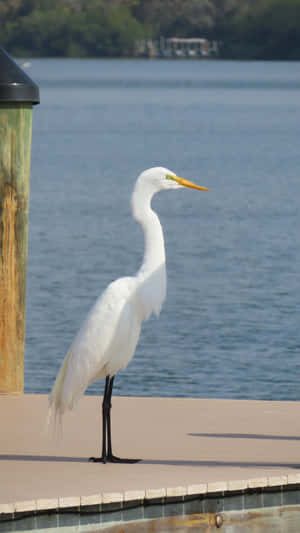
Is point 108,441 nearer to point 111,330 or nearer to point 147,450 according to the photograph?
point 147,450

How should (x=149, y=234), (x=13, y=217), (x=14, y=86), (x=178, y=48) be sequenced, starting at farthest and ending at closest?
(x=178, y=48) → (x=13, y=217) → (x=14, y=86) → (x=149, y=234)

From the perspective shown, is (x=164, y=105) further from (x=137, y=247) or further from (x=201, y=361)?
(x=201, y=361)

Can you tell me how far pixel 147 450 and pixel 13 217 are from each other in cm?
199

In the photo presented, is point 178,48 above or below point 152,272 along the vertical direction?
below

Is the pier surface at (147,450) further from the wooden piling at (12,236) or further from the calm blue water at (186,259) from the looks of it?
the calm blue water at (186,259)

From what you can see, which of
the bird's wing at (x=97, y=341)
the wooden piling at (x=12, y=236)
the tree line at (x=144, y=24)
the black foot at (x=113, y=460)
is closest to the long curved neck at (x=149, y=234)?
the bird's wing at (x=97, y=341)

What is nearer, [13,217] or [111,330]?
[111,330]

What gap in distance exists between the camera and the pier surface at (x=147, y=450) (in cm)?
608

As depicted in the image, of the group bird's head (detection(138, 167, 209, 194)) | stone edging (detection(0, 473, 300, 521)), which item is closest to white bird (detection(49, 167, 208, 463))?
bird's head (detection(138, 167, 209, 194))

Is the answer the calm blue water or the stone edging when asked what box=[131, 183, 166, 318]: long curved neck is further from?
the calm blue water

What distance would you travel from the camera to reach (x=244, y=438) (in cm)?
740

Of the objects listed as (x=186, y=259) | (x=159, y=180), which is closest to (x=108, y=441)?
(x=159, y=180)

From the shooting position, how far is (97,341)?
6.75 m

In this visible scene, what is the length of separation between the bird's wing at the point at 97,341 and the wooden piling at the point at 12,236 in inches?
64.4
